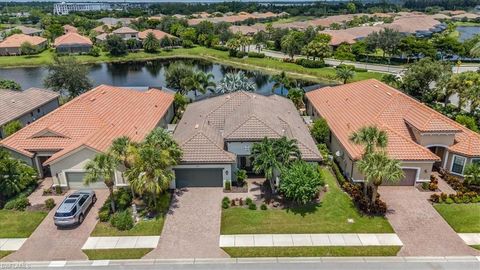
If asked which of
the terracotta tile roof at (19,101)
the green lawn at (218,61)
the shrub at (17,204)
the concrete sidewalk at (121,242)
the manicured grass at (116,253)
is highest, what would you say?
the terracotta tile roof at (19,101)

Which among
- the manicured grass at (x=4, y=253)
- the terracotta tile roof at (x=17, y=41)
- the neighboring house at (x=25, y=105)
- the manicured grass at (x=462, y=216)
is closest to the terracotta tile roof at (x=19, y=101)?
the neighboring house at (x=25, y=105)

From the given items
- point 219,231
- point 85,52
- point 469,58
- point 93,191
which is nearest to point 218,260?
point 219,231

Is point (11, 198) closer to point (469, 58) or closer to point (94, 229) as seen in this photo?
point (94, 229)

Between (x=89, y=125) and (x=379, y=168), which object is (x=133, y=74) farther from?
(x=379, y=168)

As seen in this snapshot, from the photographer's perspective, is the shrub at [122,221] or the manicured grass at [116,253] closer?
the manicured grass at [116,253]

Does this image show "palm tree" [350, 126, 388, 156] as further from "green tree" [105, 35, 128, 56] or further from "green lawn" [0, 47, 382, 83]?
"green tree" [105, 35, 128, 56]

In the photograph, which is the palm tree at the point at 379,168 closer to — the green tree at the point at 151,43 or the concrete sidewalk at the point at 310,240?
the concrete sidewalk at the point at 310,240

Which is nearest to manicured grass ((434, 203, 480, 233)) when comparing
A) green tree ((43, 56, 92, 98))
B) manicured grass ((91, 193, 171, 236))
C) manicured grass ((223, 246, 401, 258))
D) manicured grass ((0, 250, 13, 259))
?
manicured grass ((223, 246, 401, 258))
